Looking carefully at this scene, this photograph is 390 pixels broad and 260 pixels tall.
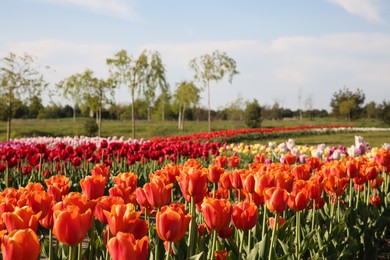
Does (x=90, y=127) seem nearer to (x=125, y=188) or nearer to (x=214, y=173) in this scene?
(x=214, y=173)

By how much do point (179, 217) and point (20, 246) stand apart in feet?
2.15

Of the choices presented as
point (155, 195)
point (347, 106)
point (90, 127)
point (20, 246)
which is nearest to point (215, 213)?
point (155, 195)

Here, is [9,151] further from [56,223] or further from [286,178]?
[56,223]

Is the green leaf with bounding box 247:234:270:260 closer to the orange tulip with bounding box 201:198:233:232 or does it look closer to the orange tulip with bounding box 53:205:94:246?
the orange tulip with bounding box 201:198:233:232

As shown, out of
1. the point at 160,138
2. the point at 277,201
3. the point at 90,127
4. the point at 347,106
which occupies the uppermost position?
the point at 347,106

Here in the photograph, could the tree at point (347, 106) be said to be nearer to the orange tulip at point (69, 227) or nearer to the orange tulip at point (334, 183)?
the orange tulip at point (334, 183)

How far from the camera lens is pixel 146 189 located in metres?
2.34

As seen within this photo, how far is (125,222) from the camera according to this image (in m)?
1.78

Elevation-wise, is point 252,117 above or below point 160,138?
above

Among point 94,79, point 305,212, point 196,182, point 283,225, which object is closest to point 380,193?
point 305,212

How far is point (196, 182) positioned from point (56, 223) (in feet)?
3.24

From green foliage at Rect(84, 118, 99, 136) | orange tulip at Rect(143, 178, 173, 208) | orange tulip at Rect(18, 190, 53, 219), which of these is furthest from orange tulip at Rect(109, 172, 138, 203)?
green foliage at Rect(84, 118, 99, 136)

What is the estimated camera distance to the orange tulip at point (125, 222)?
178 cm

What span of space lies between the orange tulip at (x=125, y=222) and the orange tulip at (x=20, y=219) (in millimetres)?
298
